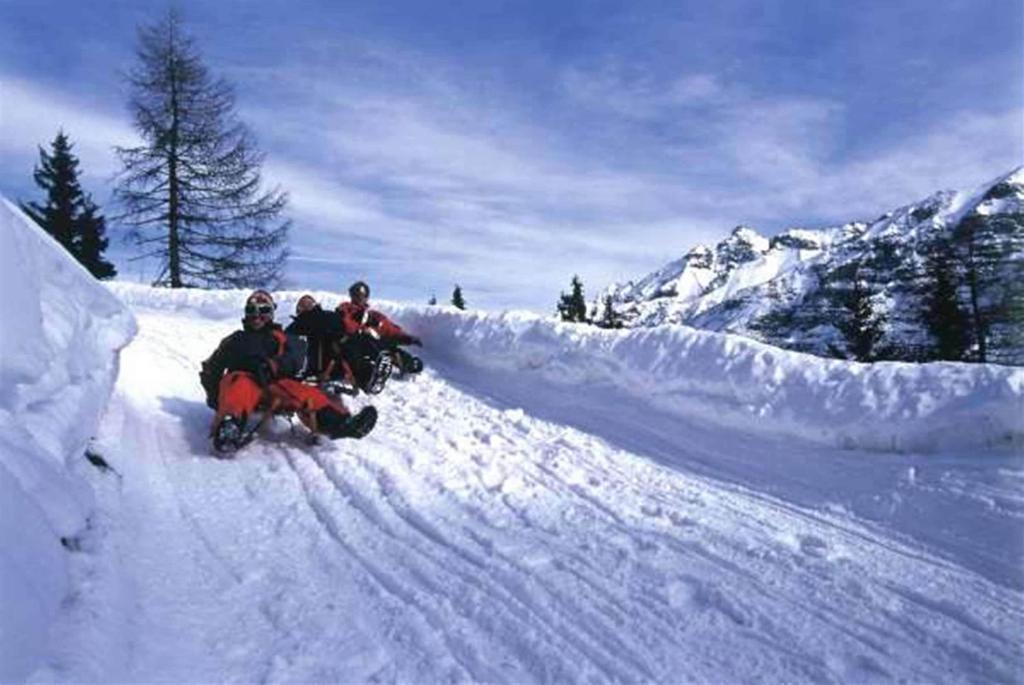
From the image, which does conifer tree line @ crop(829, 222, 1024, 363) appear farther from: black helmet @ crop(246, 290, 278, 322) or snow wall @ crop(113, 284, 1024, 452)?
black helmet @ crop(246, 290, 278, 322)

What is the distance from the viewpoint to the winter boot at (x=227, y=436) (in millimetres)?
7668

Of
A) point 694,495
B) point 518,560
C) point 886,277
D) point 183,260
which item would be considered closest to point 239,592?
point 518,560

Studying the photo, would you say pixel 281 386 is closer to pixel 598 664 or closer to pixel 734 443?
pixel 734 443

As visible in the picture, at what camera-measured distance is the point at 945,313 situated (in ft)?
88.9

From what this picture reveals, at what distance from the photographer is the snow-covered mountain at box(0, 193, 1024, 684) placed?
3836 mm

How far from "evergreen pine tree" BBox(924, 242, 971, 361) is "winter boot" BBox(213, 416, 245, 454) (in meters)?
24.0

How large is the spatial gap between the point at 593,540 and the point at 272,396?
157 inches

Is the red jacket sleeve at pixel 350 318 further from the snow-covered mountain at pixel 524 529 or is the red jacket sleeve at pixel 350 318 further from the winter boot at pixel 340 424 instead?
the winter boot at pixel 340 424

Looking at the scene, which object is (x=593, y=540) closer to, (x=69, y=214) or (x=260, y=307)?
(x=260, y=307)

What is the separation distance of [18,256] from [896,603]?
5.41 m

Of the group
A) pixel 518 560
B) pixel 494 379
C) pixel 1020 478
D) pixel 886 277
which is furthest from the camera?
pixel 886 277

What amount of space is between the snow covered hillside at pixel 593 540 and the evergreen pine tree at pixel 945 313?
66.9 ft

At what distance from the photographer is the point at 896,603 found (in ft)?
14.5

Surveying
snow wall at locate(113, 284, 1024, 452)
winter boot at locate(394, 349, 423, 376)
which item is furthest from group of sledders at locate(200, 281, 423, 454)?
snow wall at locate(113, 284, 1024, 452)
